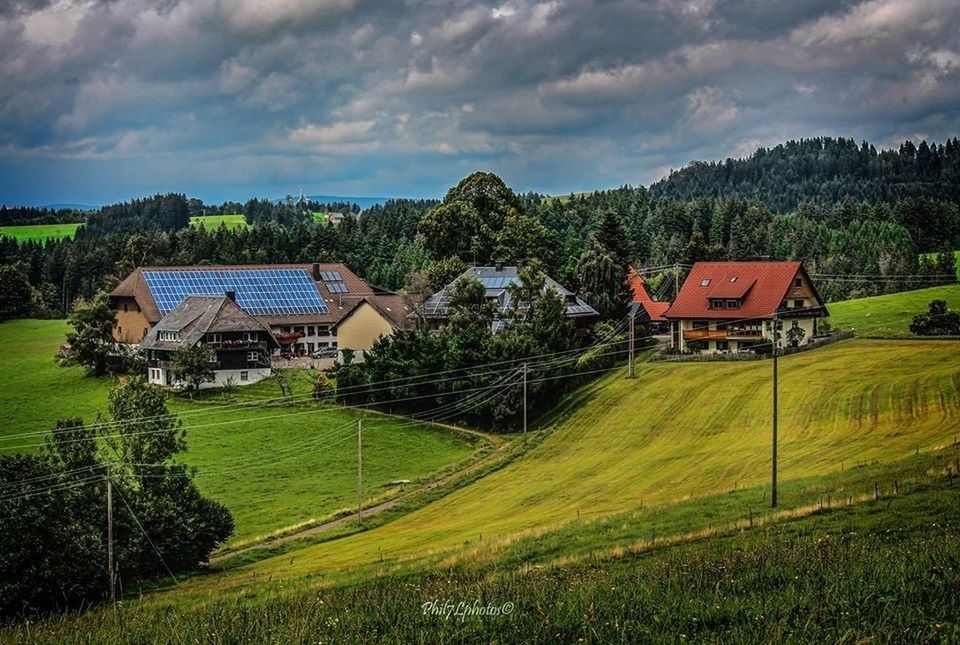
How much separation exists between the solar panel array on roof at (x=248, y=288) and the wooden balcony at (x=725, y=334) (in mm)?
36409

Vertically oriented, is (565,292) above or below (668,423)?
above

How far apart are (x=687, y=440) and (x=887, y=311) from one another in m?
37.6

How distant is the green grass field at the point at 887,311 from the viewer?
68188 millimetres

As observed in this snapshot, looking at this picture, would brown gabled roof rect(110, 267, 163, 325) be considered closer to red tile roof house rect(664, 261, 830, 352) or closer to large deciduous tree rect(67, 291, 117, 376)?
large deciduous tree rect(67, 291, 117, 376)

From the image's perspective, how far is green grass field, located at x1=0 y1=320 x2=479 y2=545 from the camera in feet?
141

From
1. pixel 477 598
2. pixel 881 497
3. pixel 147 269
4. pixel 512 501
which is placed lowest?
pixel 512 501

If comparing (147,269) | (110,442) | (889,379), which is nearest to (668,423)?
(889,379)

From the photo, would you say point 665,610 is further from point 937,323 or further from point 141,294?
point 141,294

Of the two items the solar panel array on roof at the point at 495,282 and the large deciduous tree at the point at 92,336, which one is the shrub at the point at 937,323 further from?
the large deciduous tree at the point at 92,336

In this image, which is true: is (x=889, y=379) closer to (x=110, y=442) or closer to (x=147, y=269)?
(x=110, y=442)

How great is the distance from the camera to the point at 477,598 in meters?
11.9

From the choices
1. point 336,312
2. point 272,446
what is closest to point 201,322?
point 336,312

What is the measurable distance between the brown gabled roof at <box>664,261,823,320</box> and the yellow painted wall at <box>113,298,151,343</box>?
44.4m

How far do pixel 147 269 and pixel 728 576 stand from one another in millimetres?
85746
